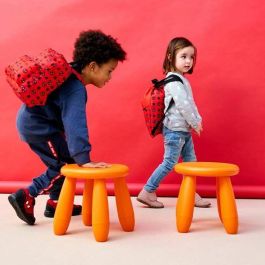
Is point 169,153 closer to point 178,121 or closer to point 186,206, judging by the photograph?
point 178,121

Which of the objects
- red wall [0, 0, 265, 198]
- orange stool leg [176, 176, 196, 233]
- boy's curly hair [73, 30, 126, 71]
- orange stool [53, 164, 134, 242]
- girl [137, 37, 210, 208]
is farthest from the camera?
red wall [0, 0, 265, 198]

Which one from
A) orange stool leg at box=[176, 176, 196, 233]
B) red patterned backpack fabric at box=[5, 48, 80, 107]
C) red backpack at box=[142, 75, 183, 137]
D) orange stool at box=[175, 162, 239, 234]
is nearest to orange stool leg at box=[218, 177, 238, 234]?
orange stool at box=[175, 162, 239, 234]

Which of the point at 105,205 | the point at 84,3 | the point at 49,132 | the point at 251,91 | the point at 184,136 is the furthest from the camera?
the point at 84,3

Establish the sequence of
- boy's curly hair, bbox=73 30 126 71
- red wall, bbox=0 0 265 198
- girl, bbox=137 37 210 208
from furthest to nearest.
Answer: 1. red wall, bbox=0 0 265 198
2. girl, bbox=137 37 210 208
3. boy's curly hair, bbox=73 30 126 71

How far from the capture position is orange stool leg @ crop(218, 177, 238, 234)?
1.50m

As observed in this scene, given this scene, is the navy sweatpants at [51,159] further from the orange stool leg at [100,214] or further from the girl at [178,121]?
the girl at [178,121]

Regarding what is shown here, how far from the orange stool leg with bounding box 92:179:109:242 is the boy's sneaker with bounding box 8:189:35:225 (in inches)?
12.8

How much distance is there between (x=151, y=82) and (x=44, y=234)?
1060mm

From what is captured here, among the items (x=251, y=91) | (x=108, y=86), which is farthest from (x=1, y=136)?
(x=251, y=91)

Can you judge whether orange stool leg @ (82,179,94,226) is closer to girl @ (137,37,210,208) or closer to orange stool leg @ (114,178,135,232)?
orange stool leg @ (114,178,135,232)

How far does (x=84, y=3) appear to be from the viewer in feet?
7.66

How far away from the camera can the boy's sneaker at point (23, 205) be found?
1.61m

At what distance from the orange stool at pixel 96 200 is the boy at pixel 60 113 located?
0.14 metres

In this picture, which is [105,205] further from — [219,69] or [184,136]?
[219,69]
